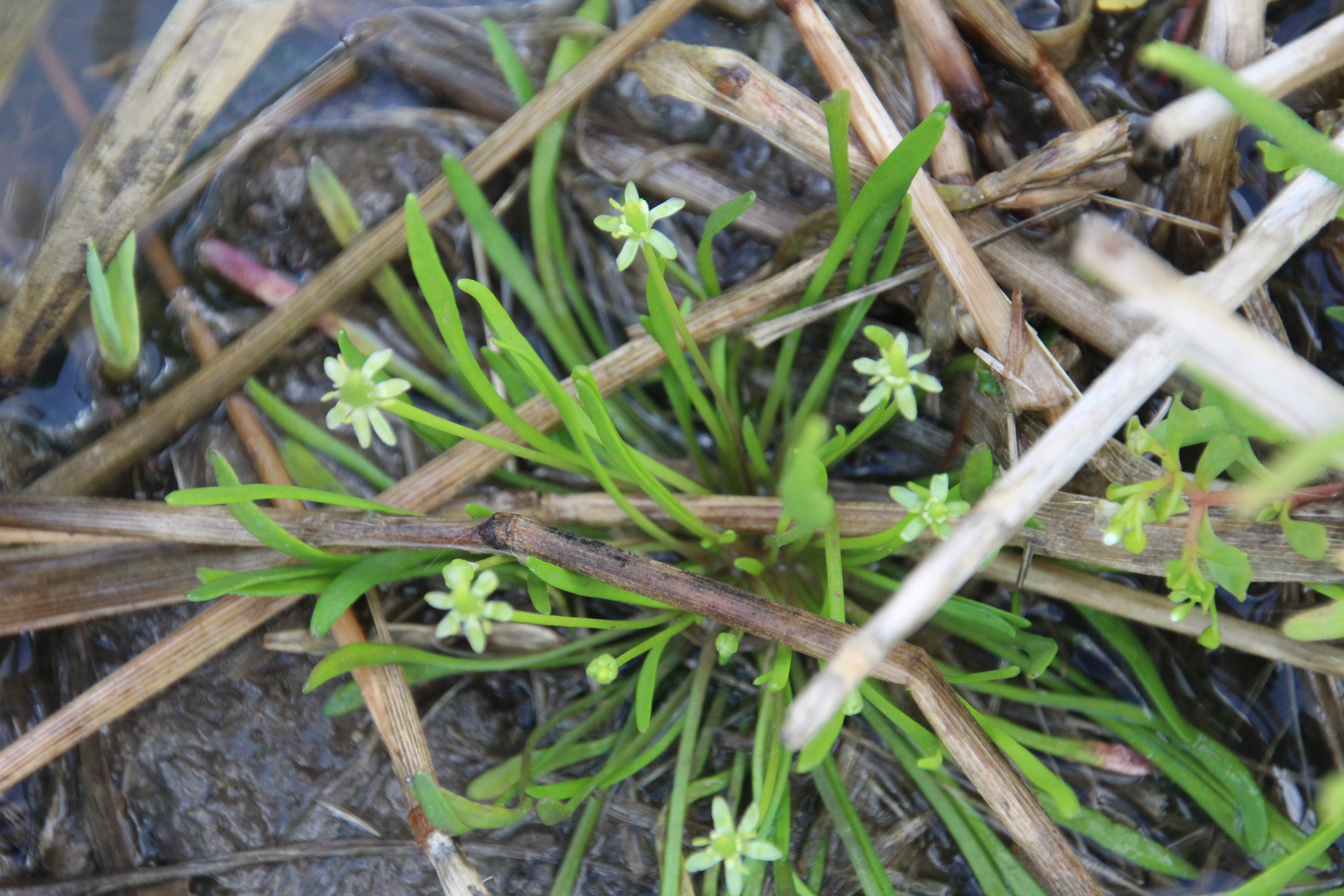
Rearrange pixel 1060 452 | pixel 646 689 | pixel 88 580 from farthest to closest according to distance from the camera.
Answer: pixel 88 580 < pixel 646 689 < pixel 1060 452

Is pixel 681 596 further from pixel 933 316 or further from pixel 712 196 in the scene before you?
pixel 712 196

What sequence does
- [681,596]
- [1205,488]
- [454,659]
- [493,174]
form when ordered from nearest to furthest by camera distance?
1. [1205,488]
2. [681,596]
3. [454,659]
4. [493,174]

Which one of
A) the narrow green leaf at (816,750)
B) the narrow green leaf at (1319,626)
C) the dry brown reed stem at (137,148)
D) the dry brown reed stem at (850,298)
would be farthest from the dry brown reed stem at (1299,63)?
the dry brown reed stem at (137,148)

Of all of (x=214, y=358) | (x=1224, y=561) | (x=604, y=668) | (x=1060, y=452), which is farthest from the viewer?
(x=214, y=358)

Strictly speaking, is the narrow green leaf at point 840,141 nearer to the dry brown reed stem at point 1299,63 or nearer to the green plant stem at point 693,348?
the green plant stem at point 693,348

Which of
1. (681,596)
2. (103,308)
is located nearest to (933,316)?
(681,596)

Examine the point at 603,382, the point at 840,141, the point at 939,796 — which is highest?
the point at 840,141

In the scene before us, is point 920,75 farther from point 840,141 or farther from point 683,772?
point 683,772

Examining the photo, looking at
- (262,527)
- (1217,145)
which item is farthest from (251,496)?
(1217,145)
